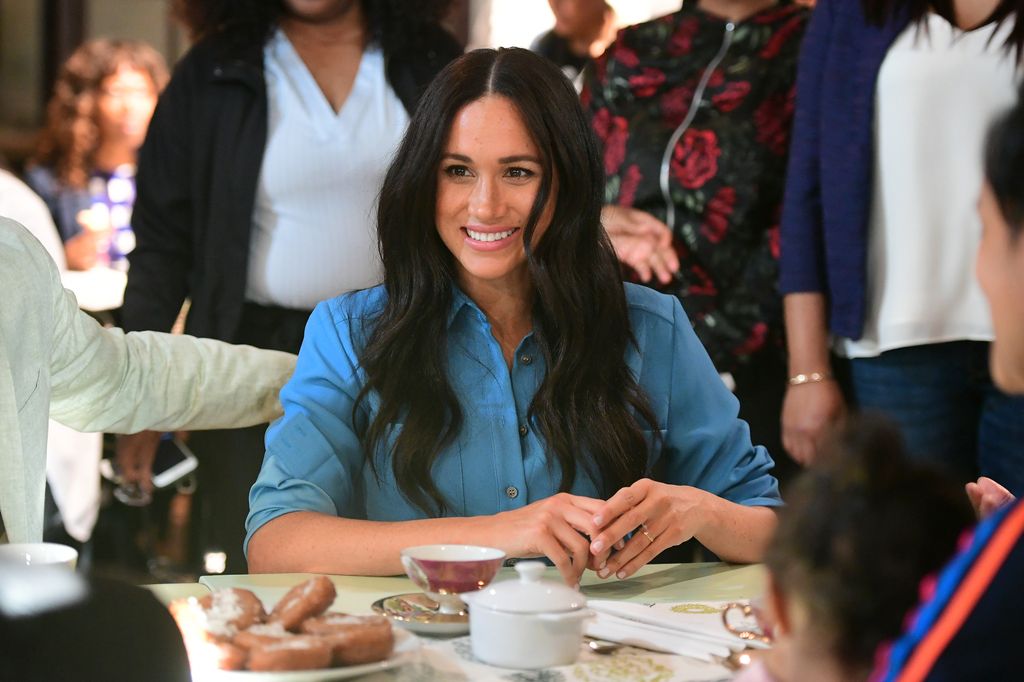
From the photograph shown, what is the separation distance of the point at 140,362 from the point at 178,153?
2.18 ft

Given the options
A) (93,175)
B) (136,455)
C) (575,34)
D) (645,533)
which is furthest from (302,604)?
(93,175)

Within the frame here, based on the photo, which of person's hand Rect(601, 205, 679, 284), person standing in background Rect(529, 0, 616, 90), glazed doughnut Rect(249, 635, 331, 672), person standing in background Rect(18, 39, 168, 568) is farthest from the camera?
person standing in background Rect(18, 39, 168, 568)

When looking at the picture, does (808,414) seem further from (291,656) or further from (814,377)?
(291,656)

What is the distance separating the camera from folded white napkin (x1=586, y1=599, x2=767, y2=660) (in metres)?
1.35

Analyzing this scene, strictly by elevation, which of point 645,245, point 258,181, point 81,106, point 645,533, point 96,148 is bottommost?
point 645,533

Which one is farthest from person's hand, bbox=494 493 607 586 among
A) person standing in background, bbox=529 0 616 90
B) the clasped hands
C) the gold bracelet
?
person standing in background, bbox=529 0 616 90

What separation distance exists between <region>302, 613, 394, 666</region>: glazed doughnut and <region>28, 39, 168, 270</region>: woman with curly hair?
3.23 metres

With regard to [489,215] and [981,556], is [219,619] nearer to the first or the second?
[981,556]

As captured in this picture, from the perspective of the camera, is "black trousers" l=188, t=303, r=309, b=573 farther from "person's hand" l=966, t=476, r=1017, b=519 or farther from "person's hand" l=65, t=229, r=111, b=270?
"person's hand" l=65, t=229, r=111, b=270

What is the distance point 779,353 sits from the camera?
252 cm

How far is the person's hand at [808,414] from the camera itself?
7.71ft

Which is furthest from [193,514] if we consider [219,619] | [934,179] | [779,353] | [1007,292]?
[1007,292]

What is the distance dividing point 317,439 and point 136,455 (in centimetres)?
65

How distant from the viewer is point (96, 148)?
4.72 m
